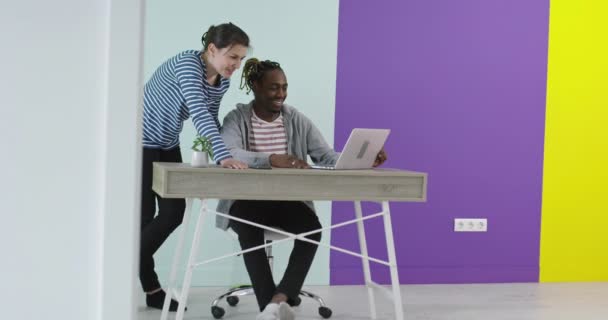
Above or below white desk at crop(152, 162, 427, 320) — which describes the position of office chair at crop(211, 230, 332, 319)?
below

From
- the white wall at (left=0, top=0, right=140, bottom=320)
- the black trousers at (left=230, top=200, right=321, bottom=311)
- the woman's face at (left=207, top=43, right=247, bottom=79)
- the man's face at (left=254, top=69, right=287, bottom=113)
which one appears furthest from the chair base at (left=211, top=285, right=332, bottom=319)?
the white wall at (left=0, top=0, right=140, bottom=320)

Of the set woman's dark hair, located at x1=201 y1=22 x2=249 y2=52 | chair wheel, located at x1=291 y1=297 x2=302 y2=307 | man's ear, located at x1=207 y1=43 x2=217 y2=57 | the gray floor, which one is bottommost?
the gray floor

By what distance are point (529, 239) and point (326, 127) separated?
4.49ft

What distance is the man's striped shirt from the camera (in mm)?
3414

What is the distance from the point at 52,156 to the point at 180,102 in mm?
1511

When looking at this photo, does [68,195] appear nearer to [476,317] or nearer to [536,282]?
[476,317]

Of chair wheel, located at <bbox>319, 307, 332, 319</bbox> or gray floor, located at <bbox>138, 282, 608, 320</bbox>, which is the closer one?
chair wheel, located at <bbox>319, 307, 332, 319</bbox>

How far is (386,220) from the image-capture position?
305 cm

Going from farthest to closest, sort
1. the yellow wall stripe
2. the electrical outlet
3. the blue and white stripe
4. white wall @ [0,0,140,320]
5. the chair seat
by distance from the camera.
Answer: the yellow wall stripe, the electrical outlet, the chair seat, the blue and white stripe, white wall @ [0,0,140,320]

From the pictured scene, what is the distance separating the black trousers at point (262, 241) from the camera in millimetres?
3111

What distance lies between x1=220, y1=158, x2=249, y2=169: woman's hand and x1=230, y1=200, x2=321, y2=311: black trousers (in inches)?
16.2

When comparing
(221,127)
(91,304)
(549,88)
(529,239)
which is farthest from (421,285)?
(91,304)

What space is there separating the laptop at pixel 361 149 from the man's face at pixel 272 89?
0.49 metres

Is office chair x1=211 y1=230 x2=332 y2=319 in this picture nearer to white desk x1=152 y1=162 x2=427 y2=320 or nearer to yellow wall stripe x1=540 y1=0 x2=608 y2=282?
white desk x1=152 y1=162 x2=427 y2=320
